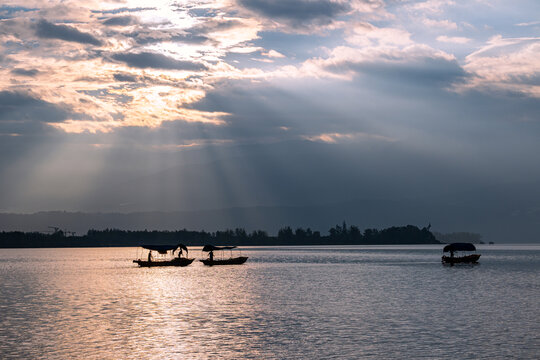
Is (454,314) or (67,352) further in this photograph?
(454,314)

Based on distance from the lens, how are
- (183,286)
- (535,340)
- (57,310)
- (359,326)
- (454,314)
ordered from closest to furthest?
(535,340) → (359,326) → (454,314) → (57,310) → (183,286)

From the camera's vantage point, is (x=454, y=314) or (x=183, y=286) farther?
(x=183, y=286)

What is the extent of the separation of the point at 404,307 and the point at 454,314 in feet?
21.0

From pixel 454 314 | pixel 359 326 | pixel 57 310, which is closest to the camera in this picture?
pixel 359 326

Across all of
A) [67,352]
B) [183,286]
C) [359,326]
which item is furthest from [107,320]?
[183,286]

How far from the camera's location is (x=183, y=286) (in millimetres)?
93125

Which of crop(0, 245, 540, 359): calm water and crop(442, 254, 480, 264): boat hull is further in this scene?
crop(442, 254, 480, 264): boat hull

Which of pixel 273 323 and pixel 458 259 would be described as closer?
pixel 273 323

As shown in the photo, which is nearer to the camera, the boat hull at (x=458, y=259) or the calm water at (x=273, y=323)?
A: the calm water at (x=273, y=323)

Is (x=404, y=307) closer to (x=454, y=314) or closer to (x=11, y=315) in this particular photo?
(x=454, y=314)

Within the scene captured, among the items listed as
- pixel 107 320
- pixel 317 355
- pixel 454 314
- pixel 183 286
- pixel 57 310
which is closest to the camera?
pixel 317 355

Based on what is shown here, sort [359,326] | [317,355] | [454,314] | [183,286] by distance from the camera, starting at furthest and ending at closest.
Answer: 1. [183,286]
2. [454,314]
3. [359,326]
4. [317,355]

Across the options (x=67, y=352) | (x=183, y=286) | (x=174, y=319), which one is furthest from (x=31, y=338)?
(x=183, y=286)

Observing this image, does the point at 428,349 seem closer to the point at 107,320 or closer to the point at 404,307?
the point at 404,307
